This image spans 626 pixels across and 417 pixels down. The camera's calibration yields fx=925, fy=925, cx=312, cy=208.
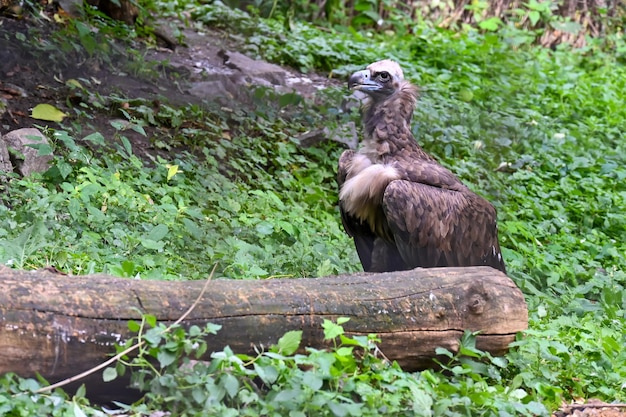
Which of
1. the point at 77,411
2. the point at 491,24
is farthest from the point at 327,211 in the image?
the point at 491,24

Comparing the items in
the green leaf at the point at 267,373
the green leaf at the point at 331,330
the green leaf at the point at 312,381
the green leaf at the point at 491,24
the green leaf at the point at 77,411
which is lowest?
the green leaf at the point at 491,24

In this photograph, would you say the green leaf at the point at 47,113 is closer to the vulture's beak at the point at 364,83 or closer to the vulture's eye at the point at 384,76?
the vulture's beak at the point at 364,83

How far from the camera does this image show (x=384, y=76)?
5.82 meters

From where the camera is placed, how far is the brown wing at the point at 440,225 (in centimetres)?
521

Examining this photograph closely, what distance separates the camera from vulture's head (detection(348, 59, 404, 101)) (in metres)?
5.81

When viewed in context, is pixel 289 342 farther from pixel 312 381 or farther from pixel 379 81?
pixel 379 81

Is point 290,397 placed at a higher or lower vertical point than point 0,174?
higher

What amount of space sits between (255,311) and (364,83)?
2.68m

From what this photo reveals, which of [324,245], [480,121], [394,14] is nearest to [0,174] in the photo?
[324,245]

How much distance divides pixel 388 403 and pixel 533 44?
11258mm

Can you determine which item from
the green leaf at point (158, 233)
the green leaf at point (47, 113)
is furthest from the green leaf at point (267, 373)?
the green leaf at point (47, 113)

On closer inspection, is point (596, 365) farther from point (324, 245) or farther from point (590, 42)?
point (590, 42)

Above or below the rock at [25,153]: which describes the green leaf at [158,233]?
above

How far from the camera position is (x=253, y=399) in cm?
317
